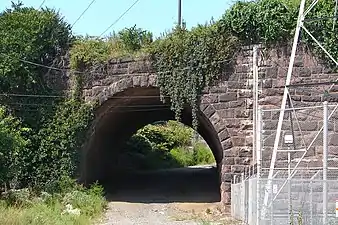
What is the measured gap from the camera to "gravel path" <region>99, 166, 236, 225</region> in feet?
→ 57.4

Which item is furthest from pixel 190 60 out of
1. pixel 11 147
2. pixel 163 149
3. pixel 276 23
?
pixel 163 149

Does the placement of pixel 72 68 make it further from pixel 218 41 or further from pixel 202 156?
pixel 202 156

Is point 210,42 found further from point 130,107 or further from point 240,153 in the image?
point 130,107

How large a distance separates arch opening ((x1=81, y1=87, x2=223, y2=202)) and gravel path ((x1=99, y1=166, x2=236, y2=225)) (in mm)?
99

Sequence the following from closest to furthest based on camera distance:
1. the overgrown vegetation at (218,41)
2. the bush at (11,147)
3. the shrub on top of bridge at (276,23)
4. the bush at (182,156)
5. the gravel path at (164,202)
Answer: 1. the bush at (11,147)
2. the gravel path at (164,202)
3. the shrub on top of bridge at (276,23)
4. the overgrown vegetation at (218,41)
5. the bush at (182,156)

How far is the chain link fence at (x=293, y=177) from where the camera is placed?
12.7m

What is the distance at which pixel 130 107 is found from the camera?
77.5ft

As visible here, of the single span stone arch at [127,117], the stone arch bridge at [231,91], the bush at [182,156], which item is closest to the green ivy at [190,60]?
the stone arch bridge at [231,91]

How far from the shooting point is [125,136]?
31125mm

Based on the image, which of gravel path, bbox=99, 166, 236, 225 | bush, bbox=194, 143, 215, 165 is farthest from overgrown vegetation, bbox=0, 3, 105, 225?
bush, bbox=194, 143, 215, 165

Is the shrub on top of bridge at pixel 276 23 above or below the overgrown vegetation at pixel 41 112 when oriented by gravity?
above

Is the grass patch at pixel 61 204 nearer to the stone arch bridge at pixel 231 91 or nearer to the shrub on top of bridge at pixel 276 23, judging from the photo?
the stone arch bridge at pixel 231 91

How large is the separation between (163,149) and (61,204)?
80.5 ft

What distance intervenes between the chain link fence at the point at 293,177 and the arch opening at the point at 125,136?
105 inches
